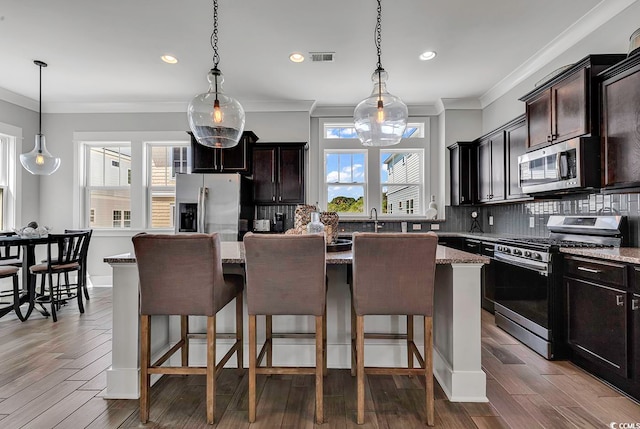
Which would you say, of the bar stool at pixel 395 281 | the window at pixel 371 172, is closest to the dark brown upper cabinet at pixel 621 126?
the bar stool at pixel 395 281

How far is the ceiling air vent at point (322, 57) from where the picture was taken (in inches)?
143

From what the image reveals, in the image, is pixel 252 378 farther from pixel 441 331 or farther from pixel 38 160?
pixel 38 160

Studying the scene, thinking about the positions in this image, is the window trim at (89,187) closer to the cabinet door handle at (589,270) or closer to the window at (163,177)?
the window at (163,177)

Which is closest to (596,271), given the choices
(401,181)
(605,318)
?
(605,318)

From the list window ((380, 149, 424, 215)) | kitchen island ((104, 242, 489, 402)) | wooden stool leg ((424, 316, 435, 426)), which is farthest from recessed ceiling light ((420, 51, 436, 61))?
wooden stool leg ((424, 316, 435, 426))

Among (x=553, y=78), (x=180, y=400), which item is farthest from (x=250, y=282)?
(x=553, y=78)

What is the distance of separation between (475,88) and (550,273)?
9.95 ft

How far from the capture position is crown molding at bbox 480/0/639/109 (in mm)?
2770

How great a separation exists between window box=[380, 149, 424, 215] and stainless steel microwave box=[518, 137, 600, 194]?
2110 mm

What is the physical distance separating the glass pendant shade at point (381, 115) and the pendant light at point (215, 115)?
0.93m

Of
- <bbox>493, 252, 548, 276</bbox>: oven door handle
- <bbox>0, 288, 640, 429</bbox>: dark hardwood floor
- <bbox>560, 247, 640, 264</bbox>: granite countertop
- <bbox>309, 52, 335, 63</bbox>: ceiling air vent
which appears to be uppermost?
<bbox>309, 52, 335, 63</bbox>: ceiling air vent

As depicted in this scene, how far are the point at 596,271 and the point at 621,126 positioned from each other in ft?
3.40

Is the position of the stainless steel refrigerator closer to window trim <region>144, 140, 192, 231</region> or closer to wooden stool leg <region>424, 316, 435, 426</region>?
window trim <region>144, 140, 192, 231</region>

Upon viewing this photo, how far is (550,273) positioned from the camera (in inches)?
103
